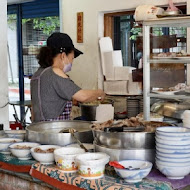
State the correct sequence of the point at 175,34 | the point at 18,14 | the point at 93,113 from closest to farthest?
1. the point at 175,34
2. the point at 93,113
3. the point at 18,14

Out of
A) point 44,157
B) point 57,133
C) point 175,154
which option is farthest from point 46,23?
point 175,154

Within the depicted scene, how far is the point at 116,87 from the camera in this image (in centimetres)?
659

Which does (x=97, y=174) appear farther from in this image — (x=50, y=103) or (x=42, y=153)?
(x=50, y=103)

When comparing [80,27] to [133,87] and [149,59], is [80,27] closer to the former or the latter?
[133,87]

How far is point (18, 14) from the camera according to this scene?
9328 mm

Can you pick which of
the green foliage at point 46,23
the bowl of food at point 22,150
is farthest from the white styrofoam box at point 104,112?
the green foliage at point 46,23

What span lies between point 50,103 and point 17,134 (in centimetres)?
60

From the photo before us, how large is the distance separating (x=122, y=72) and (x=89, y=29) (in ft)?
3.36

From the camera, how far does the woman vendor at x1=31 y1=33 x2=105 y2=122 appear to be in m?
3.75

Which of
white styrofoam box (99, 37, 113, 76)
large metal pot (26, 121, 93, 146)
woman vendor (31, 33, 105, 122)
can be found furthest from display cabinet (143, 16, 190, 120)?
white styrofoam box (99, 37, 113, 76)

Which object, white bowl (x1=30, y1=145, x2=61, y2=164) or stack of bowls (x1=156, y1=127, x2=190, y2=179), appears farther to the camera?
white bowl (x1=30, y1=145, x2=61, y2=164)

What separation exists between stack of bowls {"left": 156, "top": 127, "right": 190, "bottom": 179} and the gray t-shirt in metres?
1.52


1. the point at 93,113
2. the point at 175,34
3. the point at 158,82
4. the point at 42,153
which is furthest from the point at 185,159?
the point at 93,113

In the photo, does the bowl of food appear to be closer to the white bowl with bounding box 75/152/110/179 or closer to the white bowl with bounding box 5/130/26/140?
the white bowl with bounding box 5/130/26/140
